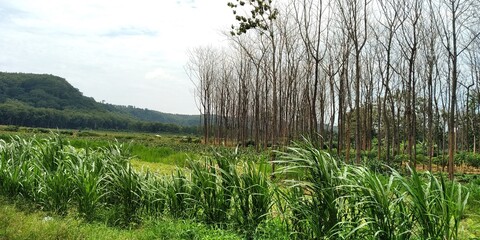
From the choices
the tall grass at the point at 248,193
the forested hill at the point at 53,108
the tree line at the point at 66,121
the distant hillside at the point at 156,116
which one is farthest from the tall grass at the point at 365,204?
the distant hillside at the point at 156,116

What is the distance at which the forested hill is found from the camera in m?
63.2

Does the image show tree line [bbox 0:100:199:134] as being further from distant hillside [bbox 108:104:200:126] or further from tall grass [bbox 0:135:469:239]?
tall grass [bbox 0:135:469:239]

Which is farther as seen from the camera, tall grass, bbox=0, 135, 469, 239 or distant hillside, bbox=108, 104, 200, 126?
distant hillside, bbox=108, 104, 200, 126

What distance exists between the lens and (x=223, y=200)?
4.45 m

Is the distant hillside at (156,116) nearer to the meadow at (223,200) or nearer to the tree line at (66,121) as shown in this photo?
the tree line at (66,121)

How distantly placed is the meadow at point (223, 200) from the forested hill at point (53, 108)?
6045 cm

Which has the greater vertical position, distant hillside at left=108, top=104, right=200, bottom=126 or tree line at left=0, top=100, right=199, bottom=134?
distant hillside at left=108, top=104, right=200, bottom=126

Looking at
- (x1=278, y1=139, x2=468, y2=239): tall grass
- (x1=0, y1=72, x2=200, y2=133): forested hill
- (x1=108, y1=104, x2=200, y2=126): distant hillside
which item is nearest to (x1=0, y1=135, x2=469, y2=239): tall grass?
(x1=278, y1=139, x2=468, y2=239): tall grass

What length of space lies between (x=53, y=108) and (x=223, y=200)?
281ft

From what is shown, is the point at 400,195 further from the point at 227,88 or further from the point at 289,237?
the point at 227,88

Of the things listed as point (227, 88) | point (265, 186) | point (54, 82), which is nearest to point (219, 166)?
point (265, 186)

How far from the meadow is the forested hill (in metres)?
60.5

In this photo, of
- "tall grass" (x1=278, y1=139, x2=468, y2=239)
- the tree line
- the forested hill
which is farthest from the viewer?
the forested hill

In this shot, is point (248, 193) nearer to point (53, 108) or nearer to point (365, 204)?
point (365, 204)
